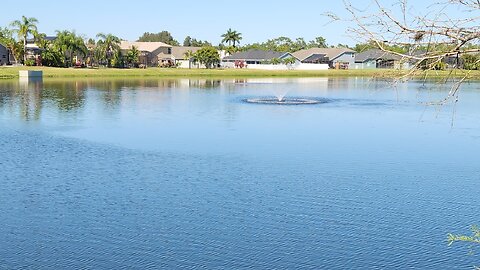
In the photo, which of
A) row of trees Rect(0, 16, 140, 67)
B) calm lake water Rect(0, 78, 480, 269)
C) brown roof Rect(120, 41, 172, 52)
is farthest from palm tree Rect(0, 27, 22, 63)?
calm lake water Rect(0, 78, 480, 269)

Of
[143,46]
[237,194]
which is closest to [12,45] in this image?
[143,46]

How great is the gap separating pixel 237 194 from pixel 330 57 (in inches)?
4907

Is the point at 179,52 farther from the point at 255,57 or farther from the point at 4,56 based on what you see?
the point at 4,56

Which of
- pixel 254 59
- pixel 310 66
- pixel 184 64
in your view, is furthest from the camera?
pixel 310 66

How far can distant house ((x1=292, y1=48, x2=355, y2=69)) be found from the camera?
13700cm

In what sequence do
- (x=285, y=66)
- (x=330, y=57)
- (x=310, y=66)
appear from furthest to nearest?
(x=330, y=57) < (x=310, y=66) < (x=285, y=66)

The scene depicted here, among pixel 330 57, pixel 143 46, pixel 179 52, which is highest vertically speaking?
pixel 143 46

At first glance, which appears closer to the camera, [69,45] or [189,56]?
[69,45]

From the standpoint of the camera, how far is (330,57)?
453 feet

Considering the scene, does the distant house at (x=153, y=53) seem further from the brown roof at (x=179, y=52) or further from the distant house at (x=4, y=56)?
the distant house at (x=4, y=56)

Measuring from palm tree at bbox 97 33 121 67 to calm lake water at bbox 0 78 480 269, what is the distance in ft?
250

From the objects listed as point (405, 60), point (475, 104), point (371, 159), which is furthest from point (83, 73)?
point (405, 60)

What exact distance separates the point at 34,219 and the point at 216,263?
201 inches

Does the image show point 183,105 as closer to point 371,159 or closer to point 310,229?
point 371,159
